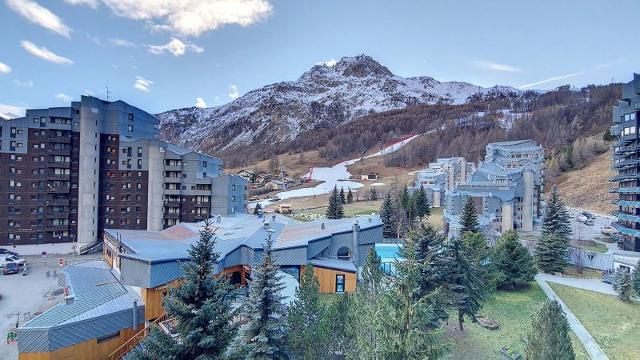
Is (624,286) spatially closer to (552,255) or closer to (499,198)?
(552,255)

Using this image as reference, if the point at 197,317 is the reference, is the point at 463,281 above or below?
below

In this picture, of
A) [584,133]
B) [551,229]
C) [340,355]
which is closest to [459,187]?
[551,229]

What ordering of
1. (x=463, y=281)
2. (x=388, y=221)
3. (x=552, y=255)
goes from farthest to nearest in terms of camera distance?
(x=388, y=221)
(x=552, y=255)
(x=463, y=281)

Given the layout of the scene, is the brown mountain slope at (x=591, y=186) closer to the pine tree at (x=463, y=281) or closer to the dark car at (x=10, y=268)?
the pine tree at (x=463, y=281)

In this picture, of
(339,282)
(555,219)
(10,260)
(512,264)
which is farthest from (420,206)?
(10,260)

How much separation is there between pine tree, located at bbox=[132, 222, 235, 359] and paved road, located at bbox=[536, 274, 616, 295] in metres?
32.3

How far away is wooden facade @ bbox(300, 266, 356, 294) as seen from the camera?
2878 cm

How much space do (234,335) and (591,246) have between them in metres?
48.8

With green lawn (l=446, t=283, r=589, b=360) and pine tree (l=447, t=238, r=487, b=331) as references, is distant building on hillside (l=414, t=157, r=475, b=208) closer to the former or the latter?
green lawn (l=446, t=283, r=589, b=360)

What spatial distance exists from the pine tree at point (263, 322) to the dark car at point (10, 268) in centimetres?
3644

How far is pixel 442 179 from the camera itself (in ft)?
264

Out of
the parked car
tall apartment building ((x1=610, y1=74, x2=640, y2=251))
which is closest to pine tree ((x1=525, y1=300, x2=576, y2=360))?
tall apartment building ((x1=610, y1=74, x2=640, y2=251))

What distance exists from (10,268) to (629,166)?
229 feet

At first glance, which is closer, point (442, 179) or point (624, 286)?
point (624, 286)
